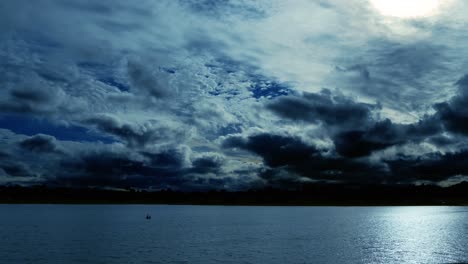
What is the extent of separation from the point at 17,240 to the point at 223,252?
69644mm

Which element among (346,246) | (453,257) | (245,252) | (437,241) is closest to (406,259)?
(453,257)

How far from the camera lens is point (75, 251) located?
365 ft

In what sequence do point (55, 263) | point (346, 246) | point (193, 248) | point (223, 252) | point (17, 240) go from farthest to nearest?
1. point (17, 240)
2. point (346, 246)
3. point (193, 248)
4. point (223, 252)
5. point (55, 263)

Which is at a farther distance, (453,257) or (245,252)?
(245,252)

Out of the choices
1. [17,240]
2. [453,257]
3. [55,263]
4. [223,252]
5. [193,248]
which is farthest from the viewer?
[17,240]

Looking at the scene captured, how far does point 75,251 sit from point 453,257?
9018 cm

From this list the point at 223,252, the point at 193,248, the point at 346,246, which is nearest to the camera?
the point at 223,252

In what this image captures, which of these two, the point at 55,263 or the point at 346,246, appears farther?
the point at 346,246

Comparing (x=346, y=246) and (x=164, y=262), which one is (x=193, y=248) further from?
(x=346, y=246)

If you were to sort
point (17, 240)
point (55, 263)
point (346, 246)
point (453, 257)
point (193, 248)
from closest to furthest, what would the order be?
point (55, 263) → point (453, 257) → point (193, 248) → point (346, 246) → point (17, 240)

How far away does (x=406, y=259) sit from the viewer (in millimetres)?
100812

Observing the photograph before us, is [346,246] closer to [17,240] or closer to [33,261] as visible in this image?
[33,261]

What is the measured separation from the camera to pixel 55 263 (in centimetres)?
9156

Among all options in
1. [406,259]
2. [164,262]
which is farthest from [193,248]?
[406,259]
